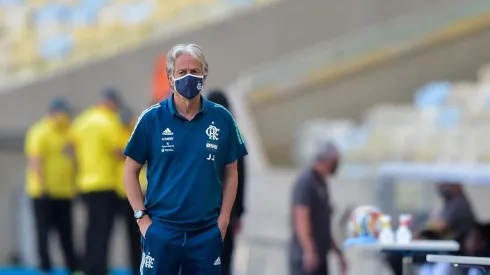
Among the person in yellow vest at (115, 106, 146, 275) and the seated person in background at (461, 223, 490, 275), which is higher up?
the person in yellow vest at (115, 106, 146, 275)

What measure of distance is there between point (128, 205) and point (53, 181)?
5.84ft

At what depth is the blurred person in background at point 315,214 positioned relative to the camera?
9.18 metres

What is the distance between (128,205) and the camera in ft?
37.1

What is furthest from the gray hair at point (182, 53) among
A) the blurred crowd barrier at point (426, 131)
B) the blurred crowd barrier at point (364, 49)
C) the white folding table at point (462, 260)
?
the blurred crowd barrier at point (364, 49)

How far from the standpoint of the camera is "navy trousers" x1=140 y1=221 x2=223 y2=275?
568cm

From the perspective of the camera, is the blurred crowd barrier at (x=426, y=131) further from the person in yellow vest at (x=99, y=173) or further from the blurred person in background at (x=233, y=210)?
the blurred person in background at (x=233, y=210)

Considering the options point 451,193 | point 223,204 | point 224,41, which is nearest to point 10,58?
point 224,41

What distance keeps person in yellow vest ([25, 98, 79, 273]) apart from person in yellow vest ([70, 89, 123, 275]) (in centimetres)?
129

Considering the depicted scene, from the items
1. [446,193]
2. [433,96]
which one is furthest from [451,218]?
[433,96]

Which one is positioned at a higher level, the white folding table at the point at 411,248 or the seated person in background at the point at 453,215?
the seated person in background at the point at 453,215

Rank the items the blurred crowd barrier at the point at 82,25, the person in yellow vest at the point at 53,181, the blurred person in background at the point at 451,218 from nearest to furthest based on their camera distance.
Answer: the blurred person in background at the point at 451,218, the person in yellow vest at the point at 53,181, the blurred crowd barrier at the point at 82,25

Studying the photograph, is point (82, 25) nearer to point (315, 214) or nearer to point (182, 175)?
point (315, 214)

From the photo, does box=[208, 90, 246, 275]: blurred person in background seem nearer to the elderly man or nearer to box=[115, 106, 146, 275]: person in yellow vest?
the elderly man

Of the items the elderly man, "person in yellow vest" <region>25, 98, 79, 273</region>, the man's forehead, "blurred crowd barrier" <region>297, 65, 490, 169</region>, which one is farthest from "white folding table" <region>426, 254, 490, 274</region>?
"person in yellow vest" <region>25, 98, 79, 273</region>
